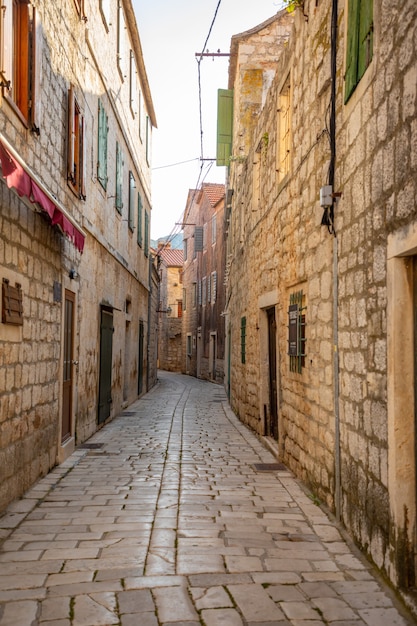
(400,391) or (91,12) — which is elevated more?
(91,12)

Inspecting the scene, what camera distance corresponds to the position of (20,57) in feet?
17.0

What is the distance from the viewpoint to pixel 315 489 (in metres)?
5.43

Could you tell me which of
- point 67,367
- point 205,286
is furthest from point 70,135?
point 205,286

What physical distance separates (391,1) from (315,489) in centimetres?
401

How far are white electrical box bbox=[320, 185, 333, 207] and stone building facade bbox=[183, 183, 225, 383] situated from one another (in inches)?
684

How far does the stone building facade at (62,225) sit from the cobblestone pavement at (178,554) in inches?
29.1

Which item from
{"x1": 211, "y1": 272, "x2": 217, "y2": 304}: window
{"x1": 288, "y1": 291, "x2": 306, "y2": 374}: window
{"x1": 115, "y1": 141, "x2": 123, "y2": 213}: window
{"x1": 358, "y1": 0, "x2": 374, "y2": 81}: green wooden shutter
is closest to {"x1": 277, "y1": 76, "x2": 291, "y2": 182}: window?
{"x1": 288, "y1": 291, "x2": 306, "y2": 374}: window

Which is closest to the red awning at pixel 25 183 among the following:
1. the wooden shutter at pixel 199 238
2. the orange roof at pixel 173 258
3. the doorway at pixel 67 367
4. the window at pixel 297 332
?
the doorway at pixel 67 367

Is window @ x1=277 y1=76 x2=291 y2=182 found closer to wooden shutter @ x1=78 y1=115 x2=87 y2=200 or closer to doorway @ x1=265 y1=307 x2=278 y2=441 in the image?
doorway @ x1=265 y1=307 x2=278 y2=441

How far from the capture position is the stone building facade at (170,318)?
1479 inches

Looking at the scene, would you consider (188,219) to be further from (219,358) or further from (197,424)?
(197,424)

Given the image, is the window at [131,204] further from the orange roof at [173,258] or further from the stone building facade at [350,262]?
the orange roof at [173,258]

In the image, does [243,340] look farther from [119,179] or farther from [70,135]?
[70,135]

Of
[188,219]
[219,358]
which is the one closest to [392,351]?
[219,358]
